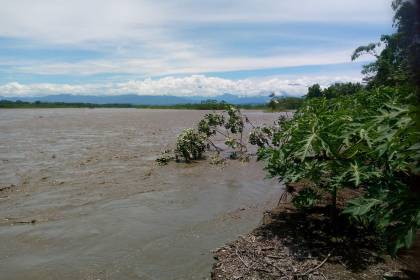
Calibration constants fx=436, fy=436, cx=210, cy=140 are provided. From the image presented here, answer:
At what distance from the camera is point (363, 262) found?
5551mm

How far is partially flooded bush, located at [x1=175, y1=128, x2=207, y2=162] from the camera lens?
54.1 feet

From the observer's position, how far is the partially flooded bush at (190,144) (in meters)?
16.5

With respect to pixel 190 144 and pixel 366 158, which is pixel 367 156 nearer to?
pixel 366 158

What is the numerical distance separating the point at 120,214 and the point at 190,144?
7.35 m

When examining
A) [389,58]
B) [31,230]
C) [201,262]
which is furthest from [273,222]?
[389,58]

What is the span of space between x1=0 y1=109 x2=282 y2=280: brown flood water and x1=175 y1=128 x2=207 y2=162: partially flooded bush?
785 millimetres

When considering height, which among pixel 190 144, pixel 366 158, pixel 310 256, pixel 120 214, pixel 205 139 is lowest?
pixel 120 214

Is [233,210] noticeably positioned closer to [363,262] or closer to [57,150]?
[363,262]

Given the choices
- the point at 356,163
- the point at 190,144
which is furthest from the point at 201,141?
the point at 356,163

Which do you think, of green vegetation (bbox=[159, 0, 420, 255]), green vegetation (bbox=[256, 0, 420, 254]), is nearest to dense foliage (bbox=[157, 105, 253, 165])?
green vegetation (bbox=[159, 0, 420, 255])

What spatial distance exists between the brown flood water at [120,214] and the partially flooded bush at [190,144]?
0.78m

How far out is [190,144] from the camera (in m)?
16.7

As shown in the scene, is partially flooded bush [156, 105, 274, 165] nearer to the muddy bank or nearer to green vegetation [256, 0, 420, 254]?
green vegetation [256, 0, 420, 254]

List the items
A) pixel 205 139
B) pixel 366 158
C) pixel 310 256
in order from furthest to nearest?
1. pixel 205 139
2. pixel 366 158
3. pixel 310 256
